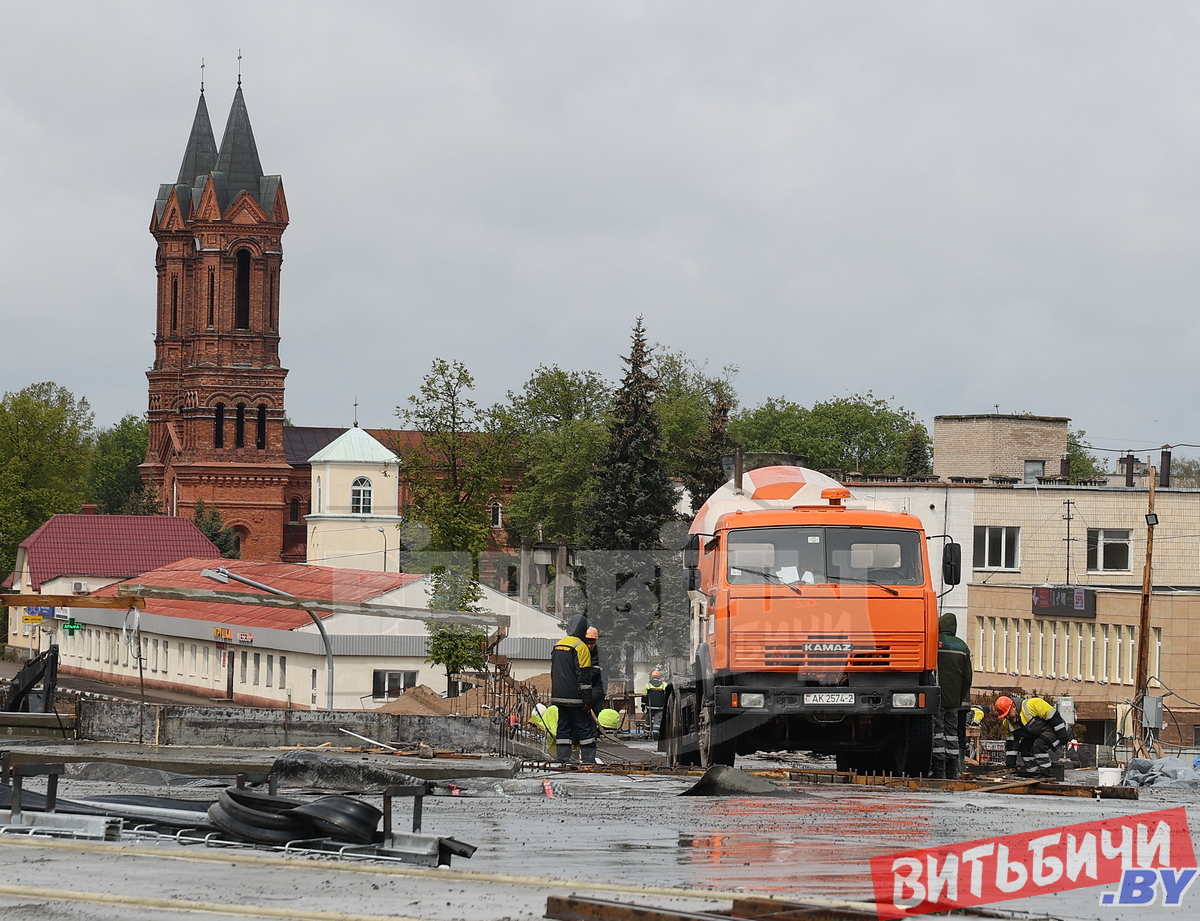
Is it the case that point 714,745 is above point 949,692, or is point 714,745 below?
below

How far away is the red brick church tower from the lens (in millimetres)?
109000

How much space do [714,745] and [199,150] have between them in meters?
106

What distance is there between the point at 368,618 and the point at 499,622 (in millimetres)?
13565

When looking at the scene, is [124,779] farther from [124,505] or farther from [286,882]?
A: [124,505]

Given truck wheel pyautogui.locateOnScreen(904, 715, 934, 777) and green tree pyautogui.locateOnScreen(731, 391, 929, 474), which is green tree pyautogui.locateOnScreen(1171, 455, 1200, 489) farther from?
truck wheel pyautogui.locateOnScreen(904, 715, 934, 777)

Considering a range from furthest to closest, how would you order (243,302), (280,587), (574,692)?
(243,302), (280,587), (574,692)

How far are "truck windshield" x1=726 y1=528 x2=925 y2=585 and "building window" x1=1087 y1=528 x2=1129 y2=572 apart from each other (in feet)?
152

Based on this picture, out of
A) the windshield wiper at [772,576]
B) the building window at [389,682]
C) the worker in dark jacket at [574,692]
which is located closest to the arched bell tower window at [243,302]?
the building window at [389,682]

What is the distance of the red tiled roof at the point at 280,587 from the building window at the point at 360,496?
2851 centimetres

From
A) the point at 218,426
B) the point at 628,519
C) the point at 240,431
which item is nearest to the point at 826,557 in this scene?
the point at 628,519

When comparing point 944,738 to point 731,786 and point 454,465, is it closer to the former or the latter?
point 731,786

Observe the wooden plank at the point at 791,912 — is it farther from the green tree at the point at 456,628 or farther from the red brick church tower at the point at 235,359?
the red brick church tower at the point at 235,359

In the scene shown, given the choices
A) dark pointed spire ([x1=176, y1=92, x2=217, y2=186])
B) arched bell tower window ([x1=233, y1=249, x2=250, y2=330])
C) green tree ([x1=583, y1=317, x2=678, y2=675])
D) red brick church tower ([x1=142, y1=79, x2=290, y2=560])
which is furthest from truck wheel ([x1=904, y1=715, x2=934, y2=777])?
dark pointed spire ([x1=176, y1=92, x2=217, y2=186])

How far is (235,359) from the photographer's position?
10988cm
